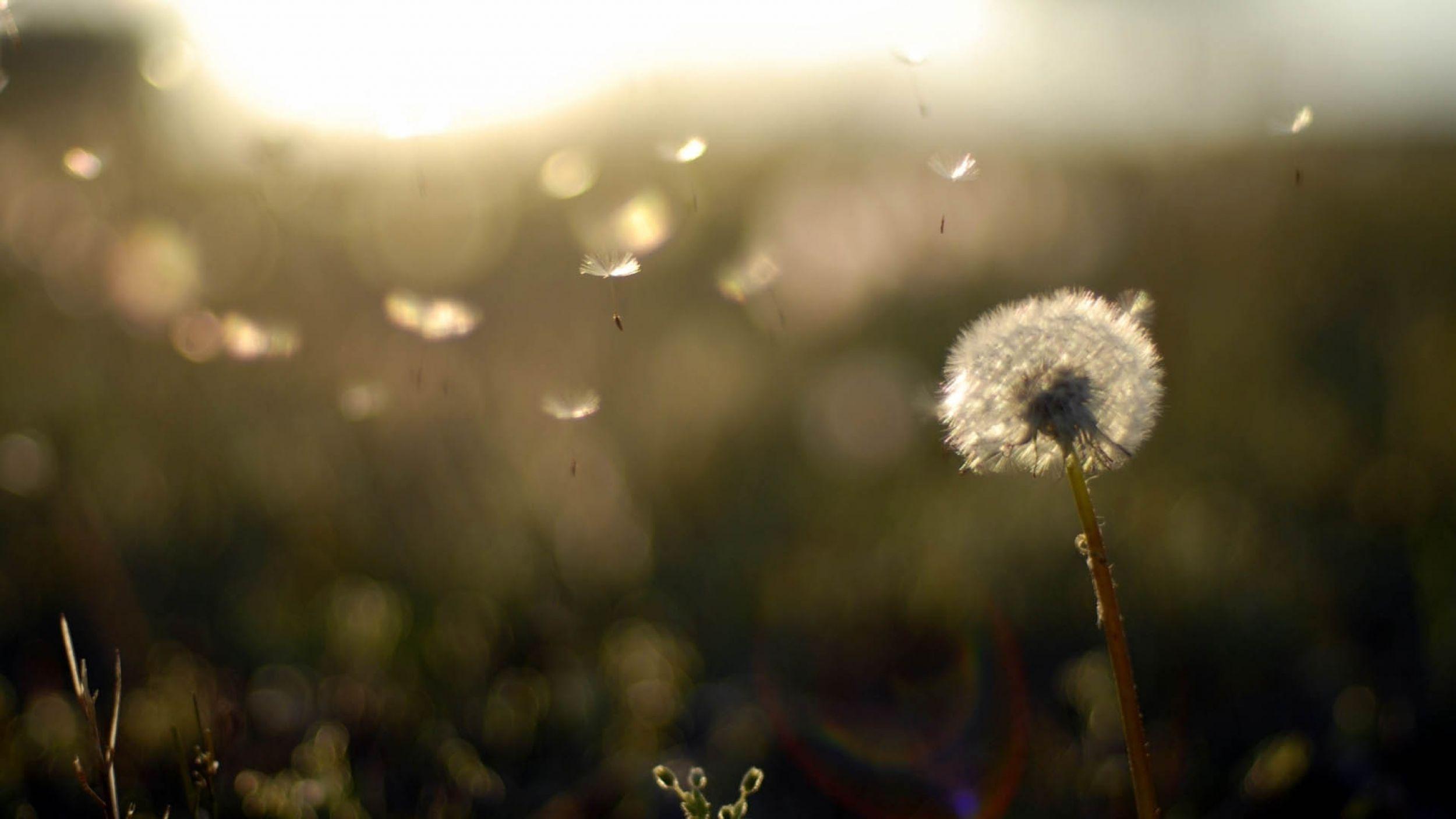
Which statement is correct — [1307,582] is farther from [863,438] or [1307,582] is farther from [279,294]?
[279,294]

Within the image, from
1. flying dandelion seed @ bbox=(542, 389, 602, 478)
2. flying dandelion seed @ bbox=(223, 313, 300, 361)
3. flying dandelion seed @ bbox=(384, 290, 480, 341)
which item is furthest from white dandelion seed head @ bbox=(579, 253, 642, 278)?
flying dandelion seed @ bbox=(223, 313, 300, 361)

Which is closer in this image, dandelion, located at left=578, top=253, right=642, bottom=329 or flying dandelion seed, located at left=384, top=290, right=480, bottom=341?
dandelion, located at left=578, top=253, right=642, bottom=329

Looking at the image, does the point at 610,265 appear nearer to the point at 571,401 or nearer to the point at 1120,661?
the point at 1120,661

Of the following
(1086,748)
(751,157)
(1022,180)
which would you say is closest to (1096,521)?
(1086,748)

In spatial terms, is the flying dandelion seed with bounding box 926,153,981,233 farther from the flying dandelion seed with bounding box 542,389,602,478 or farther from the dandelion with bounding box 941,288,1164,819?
the flying dandelion seed with bounding box 542,389,602,478

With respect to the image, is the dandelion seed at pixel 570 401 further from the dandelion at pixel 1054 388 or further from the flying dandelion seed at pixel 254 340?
the dandelion at pixel 1054 388

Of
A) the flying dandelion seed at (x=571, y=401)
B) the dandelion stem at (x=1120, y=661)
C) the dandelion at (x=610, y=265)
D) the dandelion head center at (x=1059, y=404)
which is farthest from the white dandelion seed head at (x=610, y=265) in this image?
the flying dandelion seed at (x=571, y=401)
